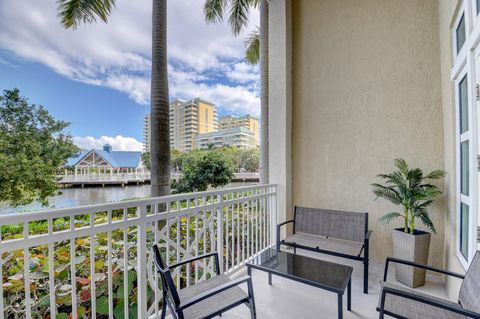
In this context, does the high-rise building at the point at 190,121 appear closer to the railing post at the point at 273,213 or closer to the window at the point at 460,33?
the railing post at the point at 273,213

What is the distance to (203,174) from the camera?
24.6ft

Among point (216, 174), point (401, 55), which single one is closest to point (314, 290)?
point (401, 55)

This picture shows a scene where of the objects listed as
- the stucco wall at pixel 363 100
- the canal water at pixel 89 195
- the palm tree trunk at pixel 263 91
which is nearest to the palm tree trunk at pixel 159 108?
the stucco wall at pixel 363 100

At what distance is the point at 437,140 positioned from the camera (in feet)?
9.09

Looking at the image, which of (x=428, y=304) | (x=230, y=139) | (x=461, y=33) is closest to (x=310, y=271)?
(x=428, y=304)

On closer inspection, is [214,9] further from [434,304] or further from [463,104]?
[434,304]

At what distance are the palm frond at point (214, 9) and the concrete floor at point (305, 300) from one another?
5.30 meters

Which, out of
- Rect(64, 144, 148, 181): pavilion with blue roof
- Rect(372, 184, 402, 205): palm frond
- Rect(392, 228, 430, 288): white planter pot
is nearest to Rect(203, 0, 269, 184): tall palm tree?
Rect(372, 184, 402, 205): palm frond

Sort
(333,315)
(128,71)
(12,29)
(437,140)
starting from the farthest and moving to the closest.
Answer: (128,71) < (12,29) < (437,140) < (333,315)

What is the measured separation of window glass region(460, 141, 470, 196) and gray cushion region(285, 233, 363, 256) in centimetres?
113

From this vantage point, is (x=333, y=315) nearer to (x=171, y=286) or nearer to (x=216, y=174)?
(x=171, y=286)

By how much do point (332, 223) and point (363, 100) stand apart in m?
1.74

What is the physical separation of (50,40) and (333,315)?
34.9ft

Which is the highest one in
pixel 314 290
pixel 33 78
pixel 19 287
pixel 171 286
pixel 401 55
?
pixel 33 78
